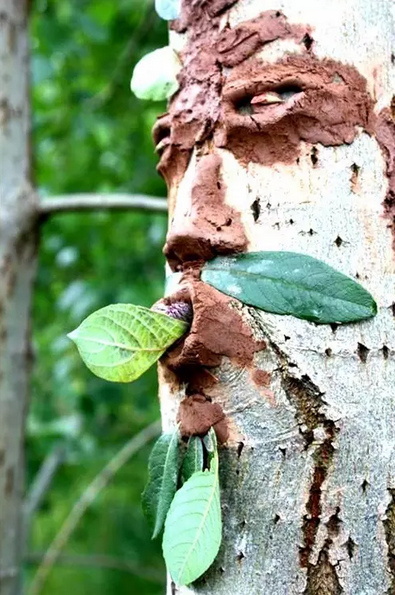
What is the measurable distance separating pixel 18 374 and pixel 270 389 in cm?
85

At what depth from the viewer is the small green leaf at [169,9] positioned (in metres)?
0.54

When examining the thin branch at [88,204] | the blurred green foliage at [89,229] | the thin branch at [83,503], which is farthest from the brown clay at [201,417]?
the blurred green foliage at [89,229]

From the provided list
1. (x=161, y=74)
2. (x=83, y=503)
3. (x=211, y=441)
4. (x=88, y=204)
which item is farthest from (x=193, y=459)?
(x=83, y=503)

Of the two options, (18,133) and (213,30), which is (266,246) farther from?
(18,133)

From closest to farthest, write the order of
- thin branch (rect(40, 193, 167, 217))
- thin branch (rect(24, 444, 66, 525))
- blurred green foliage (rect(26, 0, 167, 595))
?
thin branch (rect(40, 193, 167, 217))
blurred green foliage (rect(26, 0, 167, 595))
thin branch (rect(24, 444, 66, 525))

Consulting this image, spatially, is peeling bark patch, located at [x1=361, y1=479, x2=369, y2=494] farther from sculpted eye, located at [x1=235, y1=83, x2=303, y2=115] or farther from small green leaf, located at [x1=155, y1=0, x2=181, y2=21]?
small green leaf, located at [x1=155, y1=0, x2=181, y2=21]

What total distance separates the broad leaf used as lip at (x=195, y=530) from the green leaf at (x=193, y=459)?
0.05 feet

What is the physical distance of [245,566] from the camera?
0.41 m

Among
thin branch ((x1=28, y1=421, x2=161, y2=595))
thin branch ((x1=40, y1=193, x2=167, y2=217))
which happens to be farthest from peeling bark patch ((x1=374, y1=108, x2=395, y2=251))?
thin branch ((x1=28, y1=421, x2=161, y2=595))

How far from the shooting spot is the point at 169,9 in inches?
21.3

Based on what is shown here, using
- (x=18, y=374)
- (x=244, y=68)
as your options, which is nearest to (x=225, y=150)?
(x=244, y=68)

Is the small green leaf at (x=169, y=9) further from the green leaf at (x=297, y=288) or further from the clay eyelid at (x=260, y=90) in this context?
the green leaf at (x=297, y=288)

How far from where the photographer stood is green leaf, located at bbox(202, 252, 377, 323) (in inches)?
16.6

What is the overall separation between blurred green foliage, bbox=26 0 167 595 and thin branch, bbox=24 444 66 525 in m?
0.03
